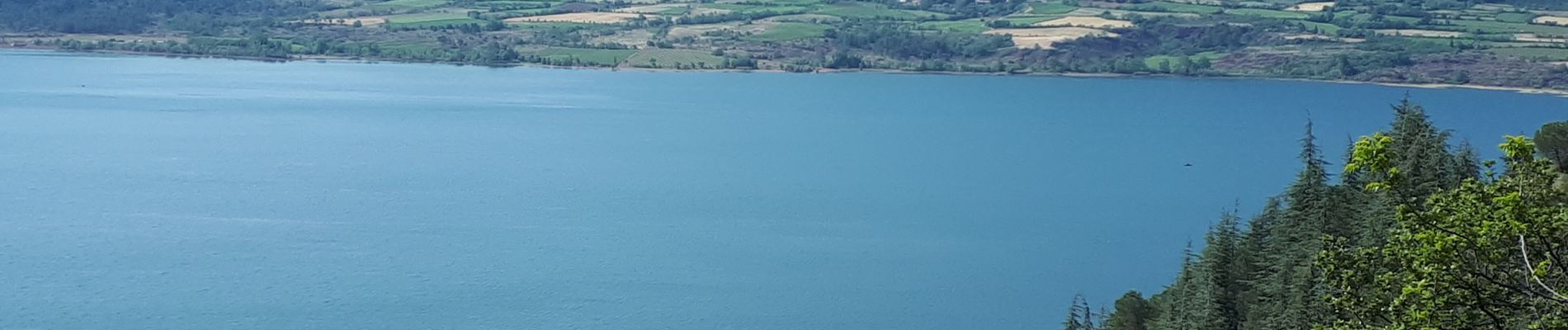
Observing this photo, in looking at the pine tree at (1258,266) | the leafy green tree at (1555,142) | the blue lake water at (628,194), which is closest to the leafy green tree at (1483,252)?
the pine tree at (1258,266)

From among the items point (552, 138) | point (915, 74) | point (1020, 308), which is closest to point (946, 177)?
point (552, 138)

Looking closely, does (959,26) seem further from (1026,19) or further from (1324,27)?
(1324,27)

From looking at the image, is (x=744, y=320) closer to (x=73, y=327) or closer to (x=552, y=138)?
(x=73, y=327)

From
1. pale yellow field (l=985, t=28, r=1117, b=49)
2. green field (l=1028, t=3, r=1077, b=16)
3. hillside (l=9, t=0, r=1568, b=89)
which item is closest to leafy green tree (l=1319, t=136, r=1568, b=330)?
hillside (l=9, t=0, r=1568, b=89)

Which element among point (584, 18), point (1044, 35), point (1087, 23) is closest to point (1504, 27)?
point (1087, 23)

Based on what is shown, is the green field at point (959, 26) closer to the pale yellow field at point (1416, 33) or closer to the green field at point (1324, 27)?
the green field at point (1324, 27)

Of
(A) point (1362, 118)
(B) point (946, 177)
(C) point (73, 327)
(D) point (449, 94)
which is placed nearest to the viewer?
(C) point (73, 327)

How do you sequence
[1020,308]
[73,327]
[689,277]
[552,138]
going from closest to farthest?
[73,327]
[1020,308]
[689,277]
[552,138]

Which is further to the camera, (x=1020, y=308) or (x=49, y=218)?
(x=49, y=218)
